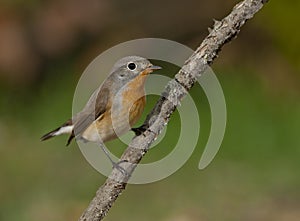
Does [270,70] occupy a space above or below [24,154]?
above

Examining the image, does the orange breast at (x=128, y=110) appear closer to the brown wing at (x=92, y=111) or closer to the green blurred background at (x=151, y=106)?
the brown wing at (x=92, y=111)

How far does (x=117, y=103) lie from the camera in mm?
3775

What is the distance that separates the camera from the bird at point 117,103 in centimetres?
359

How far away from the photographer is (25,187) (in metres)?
7.54

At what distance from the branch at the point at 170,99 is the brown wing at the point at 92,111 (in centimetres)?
115

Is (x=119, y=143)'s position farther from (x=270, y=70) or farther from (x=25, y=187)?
(x=270, y=70)

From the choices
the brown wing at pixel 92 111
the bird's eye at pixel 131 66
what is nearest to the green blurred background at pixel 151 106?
the brown wing at pixel 92 111

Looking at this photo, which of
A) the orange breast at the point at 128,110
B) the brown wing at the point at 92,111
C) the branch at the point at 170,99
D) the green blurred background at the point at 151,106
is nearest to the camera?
the branch at the point at 170,99

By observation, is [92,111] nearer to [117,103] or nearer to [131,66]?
[117,103]

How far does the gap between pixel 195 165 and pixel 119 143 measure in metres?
0.73

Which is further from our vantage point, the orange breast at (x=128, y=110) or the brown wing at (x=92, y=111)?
the brown wing at (x=92, y=111)

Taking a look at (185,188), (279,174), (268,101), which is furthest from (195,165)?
(268,101)

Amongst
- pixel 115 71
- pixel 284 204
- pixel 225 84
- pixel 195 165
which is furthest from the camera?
pixel 225 84

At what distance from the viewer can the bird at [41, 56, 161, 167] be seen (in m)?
3.59
